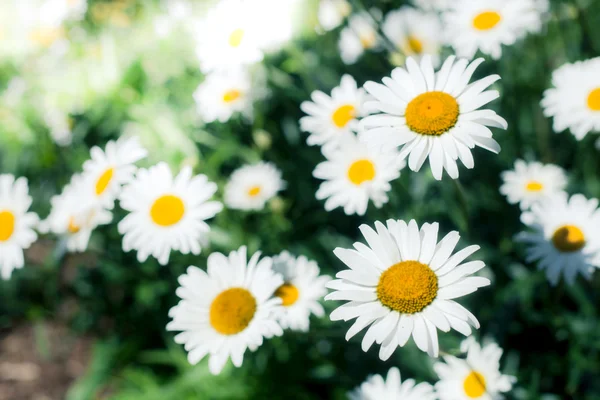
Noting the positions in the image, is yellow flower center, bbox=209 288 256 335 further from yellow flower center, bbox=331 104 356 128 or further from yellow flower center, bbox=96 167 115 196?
yellow flower center, bbox=331 104 356 128

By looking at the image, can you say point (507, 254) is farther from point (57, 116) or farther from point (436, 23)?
point (57, 116)

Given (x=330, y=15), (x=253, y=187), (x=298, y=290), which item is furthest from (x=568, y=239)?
(x=330, y=15)

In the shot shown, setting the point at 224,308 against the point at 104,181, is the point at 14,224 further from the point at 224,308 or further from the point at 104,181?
the point at 224,308

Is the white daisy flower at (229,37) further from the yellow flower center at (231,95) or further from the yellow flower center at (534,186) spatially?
the yellow flower center at (534,186)

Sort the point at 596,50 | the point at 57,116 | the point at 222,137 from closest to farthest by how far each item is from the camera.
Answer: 1. the point at 596,50
2. the point at 222,137
3. the point at 57,116

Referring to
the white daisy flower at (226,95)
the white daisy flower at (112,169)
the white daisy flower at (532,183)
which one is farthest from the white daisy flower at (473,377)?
the white daisy flower at (226,95)

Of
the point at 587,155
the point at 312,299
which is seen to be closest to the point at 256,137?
the point at 312,299

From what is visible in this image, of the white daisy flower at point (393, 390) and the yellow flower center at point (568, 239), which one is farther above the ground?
the yellow flower center at point (568, 239)
